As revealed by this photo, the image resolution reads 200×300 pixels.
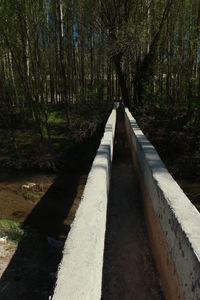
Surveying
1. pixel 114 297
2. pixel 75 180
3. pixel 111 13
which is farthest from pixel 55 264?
pixel 111 13

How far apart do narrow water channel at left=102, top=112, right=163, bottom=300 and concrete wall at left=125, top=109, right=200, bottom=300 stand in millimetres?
134

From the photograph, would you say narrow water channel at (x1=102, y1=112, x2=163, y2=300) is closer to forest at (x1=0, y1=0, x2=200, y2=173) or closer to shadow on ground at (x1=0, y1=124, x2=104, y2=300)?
shadow on ground at (x1=0, y1=124, x2=104, y2=300)

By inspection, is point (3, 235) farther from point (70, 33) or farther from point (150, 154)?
point (70, 33)

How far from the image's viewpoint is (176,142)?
10.1 meters

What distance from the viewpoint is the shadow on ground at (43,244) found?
3217 mm

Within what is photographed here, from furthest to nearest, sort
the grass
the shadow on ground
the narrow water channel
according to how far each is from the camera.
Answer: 1. the grass
2. the shadow on ground
3. the narrow water channel

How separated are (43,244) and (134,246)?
157 cm

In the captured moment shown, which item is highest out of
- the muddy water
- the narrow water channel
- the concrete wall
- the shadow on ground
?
the concrete wall

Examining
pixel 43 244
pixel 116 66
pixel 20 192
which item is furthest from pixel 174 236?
pixel 116 66

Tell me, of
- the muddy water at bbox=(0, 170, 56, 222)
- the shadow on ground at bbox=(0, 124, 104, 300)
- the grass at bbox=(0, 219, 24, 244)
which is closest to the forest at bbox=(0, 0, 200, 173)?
the muddy water at bbox=(0, 170, 56, 222)

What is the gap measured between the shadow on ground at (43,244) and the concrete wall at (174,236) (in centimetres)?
96

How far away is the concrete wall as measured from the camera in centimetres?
190

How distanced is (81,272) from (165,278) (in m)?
1.12

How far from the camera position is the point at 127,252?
324 cm
